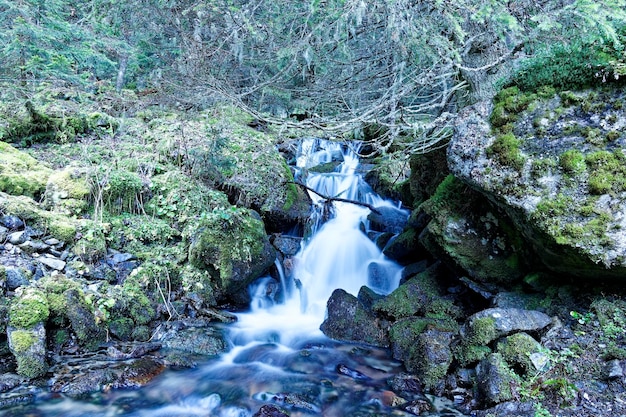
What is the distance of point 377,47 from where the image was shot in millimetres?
6816

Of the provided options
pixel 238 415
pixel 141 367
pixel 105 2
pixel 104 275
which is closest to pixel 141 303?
pixel 104 275

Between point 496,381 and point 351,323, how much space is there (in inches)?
105

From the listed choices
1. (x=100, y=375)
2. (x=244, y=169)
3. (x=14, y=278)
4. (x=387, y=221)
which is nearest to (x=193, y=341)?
(x=100, y=375)

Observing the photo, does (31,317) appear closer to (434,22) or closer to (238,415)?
(238,415)

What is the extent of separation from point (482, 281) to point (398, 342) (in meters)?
1.61

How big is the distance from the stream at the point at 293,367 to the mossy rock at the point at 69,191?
129 inches

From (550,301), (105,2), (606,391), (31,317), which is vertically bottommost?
(606,391)

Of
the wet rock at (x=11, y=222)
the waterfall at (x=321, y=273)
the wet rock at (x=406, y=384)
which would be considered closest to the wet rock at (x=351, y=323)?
the waterfall at (x=321, y=273)

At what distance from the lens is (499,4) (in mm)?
4207

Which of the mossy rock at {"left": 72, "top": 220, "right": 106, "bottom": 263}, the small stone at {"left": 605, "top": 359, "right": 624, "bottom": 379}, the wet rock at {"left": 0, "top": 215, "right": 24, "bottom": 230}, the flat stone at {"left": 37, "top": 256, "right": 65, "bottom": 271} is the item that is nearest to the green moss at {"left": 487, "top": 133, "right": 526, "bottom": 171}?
the small stone at {"left": 605, "top": 359, "right": 624, "bottom": 379}

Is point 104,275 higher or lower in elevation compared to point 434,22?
lower

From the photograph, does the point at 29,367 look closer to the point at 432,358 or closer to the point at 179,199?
the point at 179,199

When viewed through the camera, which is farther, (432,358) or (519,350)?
(432,358)

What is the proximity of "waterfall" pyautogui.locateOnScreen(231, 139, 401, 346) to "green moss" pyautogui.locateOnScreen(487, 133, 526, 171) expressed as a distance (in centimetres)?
212
